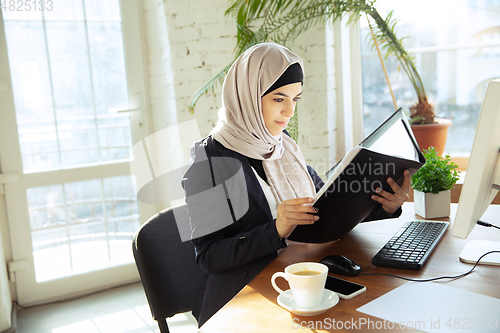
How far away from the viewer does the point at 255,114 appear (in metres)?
1.42

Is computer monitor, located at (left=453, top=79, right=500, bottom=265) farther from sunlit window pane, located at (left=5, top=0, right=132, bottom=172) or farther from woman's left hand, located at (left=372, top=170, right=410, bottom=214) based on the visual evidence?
sunlit window pane, located at (left=5, top=0, right=132, bottom=172)

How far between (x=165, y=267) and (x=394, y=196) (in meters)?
0.72

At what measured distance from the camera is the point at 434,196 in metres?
1.36

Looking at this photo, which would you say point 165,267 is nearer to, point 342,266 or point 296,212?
point 296,212

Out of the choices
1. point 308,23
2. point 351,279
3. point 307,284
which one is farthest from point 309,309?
point 308,23

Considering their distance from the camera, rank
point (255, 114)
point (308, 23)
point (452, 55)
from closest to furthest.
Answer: point (255, 114) → point (308, 23) → point (452, 55)

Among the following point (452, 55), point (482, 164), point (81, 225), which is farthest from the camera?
point (81, 225)

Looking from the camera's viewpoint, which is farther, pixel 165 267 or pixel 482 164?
pixel 165 267

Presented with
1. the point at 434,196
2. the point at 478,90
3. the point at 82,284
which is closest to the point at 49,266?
the point at 82,284

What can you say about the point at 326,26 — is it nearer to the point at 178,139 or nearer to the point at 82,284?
the point at 178,139

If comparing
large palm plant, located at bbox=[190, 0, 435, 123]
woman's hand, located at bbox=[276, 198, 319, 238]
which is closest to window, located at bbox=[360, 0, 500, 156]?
large palm plant, located at bbox=[190, 0, 435, 123]

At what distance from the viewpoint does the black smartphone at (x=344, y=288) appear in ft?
2.73

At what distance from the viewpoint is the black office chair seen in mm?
1175

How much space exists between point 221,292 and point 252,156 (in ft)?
1.50
